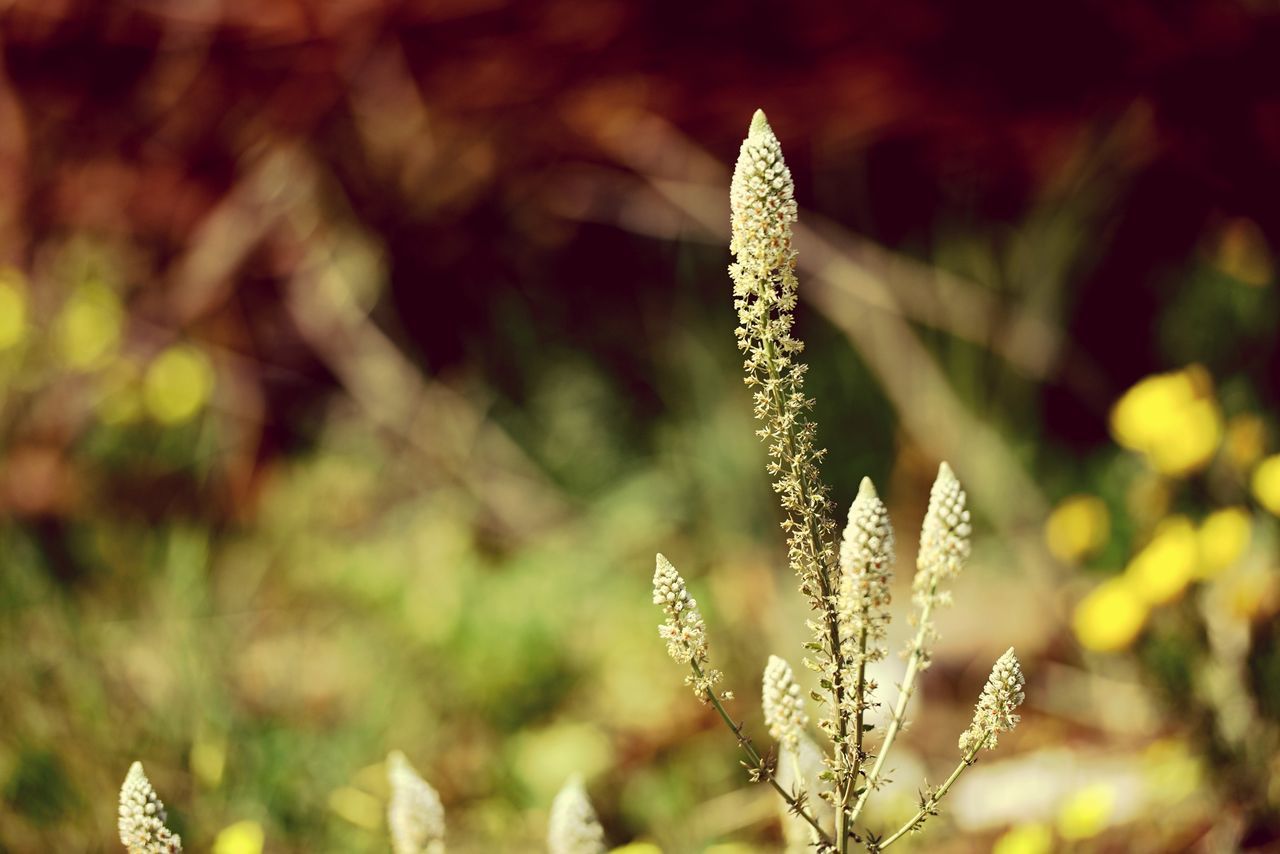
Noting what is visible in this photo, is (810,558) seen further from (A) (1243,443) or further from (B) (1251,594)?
(A) (1243,443)

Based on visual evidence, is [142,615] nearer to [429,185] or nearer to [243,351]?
[243,351]

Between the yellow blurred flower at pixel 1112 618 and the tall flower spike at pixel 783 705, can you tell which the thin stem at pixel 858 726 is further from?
the yellow blurred flower at pixel 1112 618

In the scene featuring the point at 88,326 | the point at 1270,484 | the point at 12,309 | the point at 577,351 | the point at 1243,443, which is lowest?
the point at 1270,484

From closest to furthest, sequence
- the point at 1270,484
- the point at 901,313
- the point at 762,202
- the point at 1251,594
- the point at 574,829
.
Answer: the point at 762,202
the point at 574,829
the point at 1251,594
the point at 1270,484
the point at 901,313

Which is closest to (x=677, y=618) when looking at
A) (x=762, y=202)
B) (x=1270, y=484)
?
(x=762, y=202)

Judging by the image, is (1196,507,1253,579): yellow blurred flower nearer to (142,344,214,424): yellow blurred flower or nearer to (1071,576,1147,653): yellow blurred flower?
(1071,576,1147,653): yellow blurred flower

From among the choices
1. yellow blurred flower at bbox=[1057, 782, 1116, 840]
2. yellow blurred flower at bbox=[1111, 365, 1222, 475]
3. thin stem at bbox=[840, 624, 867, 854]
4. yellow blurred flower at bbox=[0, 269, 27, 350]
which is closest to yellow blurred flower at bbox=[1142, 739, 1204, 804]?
yellow blurred flower at bbox=[1057, 782, 1116, 840]

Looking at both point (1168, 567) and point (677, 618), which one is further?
point (1168, 567)
